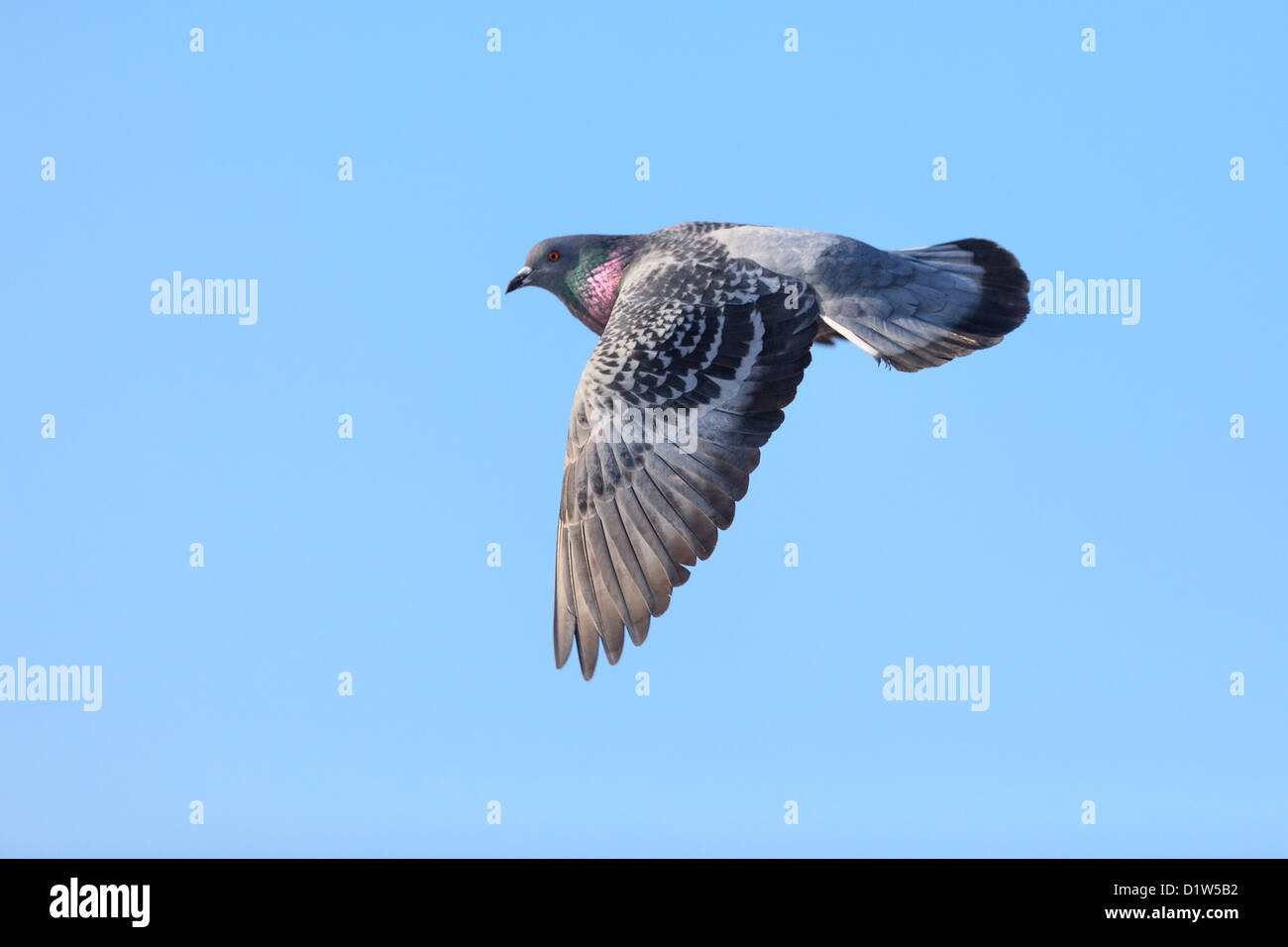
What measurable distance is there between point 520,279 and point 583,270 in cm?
93

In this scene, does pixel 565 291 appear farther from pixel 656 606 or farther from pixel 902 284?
pixel 656 606

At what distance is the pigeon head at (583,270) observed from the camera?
13.0 m

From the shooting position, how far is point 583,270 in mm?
13297

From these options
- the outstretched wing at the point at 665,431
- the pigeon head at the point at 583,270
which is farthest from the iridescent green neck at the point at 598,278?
the outstretched wing at the point at 665,431

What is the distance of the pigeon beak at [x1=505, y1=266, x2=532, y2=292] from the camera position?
13.8 meters

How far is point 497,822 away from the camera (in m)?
10.8

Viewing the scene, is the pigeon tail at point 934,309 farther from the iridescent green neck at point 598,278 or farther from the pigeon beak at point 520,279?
the pigeon beak at point 520,279

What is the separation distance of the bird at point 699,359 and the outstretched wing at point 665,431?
13 millimetres

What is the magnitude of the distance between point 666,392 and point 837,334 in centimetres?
309

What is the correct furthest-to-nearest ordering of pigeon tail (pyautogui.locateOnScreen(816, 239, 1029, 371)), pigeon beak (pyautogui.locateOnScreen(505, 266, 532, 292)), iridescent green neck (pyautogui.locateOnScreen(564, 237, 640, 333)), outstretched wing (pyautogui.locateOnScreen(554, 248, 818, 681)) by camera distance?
pigeon beak (pyautogui.locateOnScreen(505, 266, 532, 292)) → iridescent green neck (pyautogui.locateOnScreen(564, 237, 640, 333)) → pigeon tail (pyautogui.locateOnScreen(816, 239, 1029, 371)) → outstretched wing (pyautogui.locateOnScreen(554, 248, 818, 681))

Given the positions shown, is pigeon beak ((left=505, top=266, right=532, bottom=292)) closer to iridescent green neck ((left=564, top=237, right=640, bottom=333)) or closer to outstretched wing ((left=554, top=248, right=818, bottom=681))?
iridescent green neck ((left=564, top=237, right=640, bottom=333))

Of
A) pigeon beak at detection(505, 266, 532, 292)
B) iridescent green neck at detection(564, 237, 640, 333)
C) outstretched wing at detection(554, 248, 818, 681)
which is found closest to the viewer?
outstretched wing at detection(554, 248, 818, 681)

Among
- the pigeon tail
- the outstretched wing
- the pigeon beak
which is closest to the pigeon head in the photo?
the pigeon beak
